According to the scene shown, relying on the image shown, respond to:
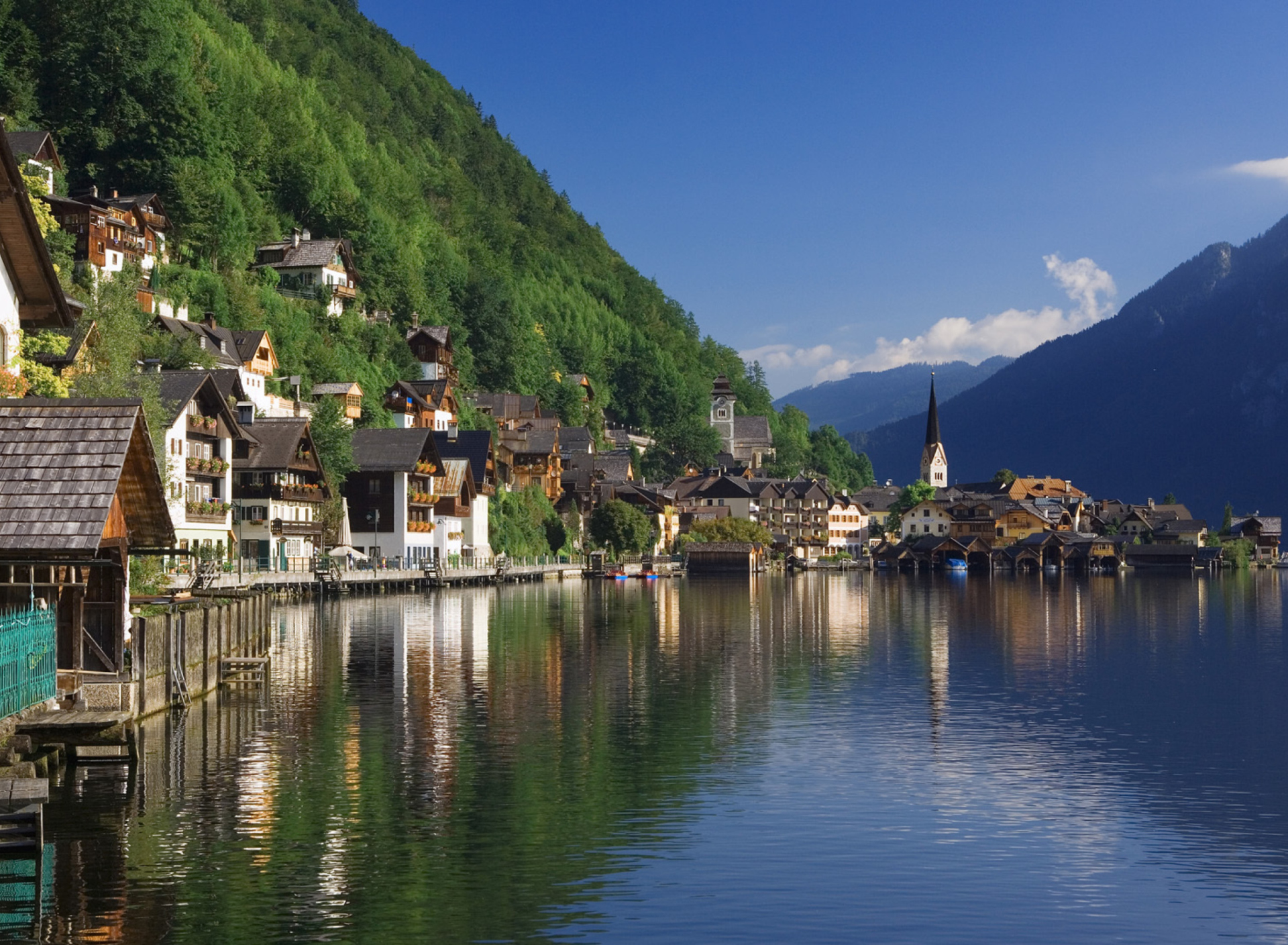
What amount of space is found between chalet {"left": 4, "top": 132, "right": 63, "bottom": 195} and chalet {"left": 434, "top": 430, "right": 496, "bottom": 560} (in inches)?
1538

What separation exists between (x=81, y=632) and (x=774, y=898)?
1765 centimetres

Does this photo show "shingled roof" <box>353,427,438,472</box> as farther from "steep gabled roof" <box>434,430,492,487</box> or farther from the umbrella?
"steep gabled roof" <box>434,430,492,487</box>

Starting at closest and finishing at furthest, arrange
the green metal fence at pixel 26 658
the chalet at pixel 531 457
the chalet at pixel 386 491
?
1. the green metal fence at pixel 26 658
2. the chalet at pixel 386 491
3. the chalet at pixel 531 457

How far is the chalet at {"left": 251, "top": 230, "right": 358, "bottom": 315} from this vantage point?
152m

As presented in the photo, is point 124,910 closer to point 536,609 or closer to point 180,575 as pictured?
point 180,575

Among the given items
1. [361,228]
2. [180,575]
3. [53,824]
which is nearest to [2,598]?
[53,824]

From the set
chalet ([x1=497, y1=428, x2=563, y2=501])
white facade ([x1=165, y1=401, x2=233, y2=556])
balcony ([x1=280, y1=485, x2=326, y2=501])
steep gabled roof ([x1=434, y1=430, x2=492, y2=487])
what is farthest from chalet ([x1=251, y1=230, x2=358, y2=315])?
white facade ([x1=165, y1=401, x2=233, y2=556])

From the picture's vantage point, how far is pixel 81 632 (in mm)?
33094

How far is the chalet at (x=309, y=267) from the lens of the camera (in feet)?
498

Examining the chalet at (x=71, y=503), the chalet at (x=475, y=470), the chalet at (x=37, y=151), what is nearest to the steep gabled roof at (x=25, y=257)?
the chalet at (x=71, y=503)

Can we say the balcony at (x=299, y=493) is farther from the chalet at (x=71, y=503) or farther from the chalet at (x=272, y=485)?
the chalet at (x=71, y=503)

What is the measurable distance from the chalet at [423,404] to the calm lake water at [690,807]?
289ft

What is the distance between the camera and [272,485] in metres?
102

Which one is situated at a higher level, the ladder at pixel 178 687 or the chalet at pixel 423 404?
the chalet at pixel 423 404
